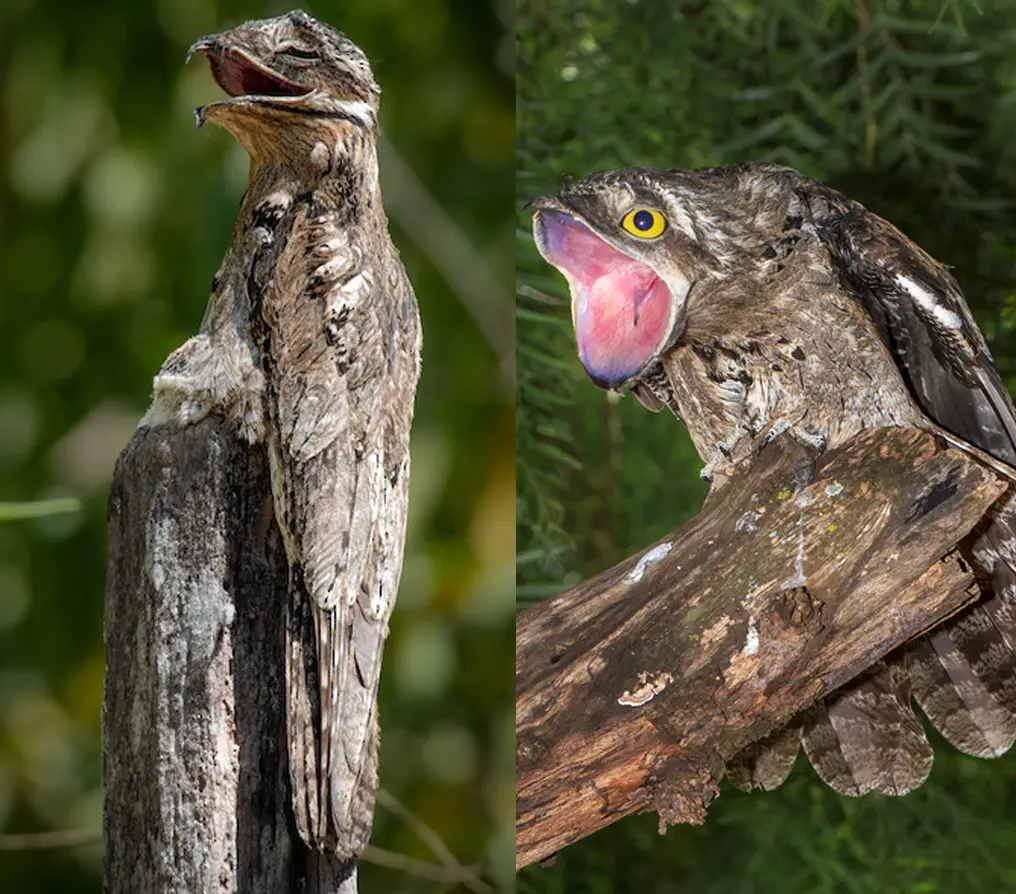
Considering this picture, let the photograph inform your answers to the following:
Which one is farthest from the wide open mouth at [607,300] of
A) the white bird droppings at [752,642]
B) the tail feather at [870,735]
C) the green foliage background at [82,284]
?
the tail feather at [870,735]

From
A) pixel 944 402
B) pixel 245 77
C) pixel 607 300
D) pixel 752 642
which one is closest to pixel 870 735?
pixel 752 642

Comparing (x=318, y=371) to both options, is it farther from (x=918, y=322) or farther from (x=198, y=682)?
(x=918, y=322)

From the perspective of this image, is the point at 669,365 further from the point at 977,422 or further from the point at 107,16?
the point at 107,16

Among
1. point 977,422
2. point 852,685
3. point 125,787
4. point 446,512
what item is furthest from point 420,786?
point 977,422

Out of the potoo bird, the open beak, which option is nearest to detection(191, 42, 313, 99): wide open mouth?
the open beak

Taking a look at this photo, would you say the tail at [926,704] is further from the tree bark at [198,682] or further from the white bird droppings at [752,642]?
the tree bark at [198,682]

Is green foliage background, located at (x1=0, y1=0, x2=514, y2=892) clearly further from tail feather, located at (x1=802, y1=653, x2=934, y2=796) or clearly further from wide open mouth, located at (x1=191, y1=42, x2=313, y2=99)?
tail feather, located at (x1=802, y1=653, x2=934, y2=796)
